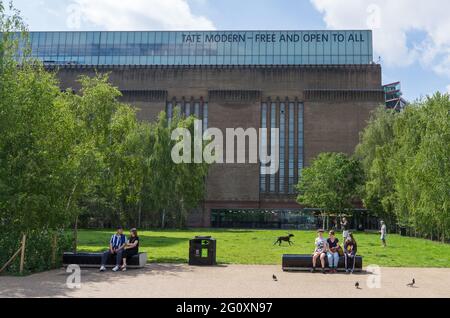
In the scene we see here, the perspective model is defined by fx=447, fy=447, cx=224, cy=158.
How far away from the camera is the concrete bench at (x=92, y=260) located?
14914 mm

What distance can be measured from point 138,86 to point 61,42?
19875 millimetres

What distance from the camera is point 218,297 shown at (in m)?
9.74

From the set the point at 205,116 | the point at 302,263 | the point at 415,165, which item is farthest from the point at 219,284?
the point at 205,116

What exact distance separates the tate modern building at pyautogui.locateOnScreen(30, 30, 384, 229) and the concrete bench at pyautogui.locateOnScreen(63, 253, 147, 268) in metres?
48.3

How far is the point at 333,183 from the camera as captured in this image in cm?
5372

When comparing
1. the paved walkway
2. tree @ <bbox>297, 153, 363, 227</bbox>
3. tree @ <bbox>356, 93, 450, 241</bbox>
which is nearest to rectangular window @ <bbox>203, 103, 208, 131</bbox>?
tree @ <bbox>297, 153, 363, 227</bbox>

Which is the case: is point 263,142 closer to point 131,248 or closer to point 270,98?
point 270,98

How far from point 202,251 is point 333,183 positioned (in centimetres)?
3997

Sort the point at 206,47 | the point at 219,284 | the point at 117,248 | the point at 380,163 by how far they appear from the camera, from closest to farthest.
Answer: the point at 219,284, the point at 117,248, the point at 380,163, the point at 206,47

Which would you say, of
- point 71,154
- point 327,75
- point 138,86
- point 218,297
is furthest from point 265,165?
point 218,297

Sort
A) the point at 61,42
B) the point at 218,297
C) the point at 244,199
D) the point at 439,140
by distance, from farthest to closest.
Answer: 1. the point at 61,42
2. the point at 244,199
3. the point at 439,140
4. the point at 218,297

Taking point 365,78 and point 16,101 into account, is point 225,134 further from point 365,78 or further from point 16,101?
point 16,101

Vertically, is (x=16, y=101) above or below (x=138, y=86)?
below
